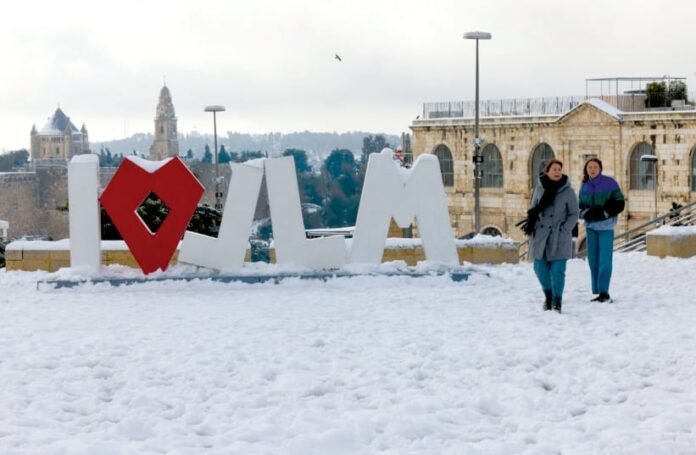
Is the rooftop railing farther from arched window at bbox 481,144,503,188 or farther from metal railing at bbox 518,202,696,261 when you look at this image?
metal railing at bbox 518,202,696,261

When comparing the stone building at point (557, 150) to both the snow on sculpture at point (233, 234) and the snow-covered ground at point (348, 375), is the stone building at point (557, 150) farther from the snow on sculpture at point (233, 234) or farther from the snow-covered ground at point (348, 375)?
the snow-covered ground at point (348, 375)

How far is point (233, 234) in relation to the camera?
41.6 feet

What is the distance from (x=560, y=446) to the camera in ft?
20.4

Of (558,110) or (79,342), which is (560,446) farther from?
(558,110)

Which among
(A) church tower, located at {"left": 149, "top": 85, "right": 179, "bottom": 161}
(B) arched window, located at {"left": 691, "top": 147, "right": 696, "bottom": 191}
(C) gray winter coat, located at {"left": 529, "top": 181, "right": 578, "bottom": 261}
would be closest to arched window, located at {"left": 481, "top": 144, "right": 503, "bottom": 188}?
(B) arched window, located at {"left": 691, "top": 147, "right": 696, "bottom": 191}

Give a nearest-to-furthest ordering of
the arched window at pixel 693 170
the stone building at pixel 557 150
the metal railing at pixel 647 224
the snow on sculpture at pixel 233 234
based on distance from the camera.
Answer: the snow on sculpture at pixel 233 234
the metal railing at pixel 647 224
the arched window at pixel 693 170
the stone building at pixel 557 150

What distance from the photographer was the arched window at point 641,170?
43156mm

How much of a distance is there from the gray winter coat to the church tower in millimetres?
147532

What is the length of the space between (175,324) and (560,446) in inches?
165

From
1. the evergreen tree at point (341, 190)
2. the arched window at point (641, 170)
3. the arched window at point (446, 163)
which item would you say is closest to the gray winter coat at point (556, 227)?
the arched window at point (641, 170)

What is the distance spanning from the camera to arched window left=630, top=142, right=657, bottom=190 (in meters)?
43.2

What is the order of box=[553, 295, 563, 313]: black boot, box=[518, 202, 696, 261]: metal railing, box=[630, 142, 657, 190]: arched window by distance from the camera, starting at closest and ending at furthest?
box=[553, 295, 563, 313]: black boot < box=[518, 202, 696, 261]: metal railing < box=[630, 142, 657, 190]: arched window

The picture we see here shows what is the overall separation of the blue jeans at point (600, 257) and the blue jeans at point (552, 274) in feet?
2.18

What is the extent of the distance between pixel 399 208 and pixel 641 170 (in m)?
Answer: 32.3
